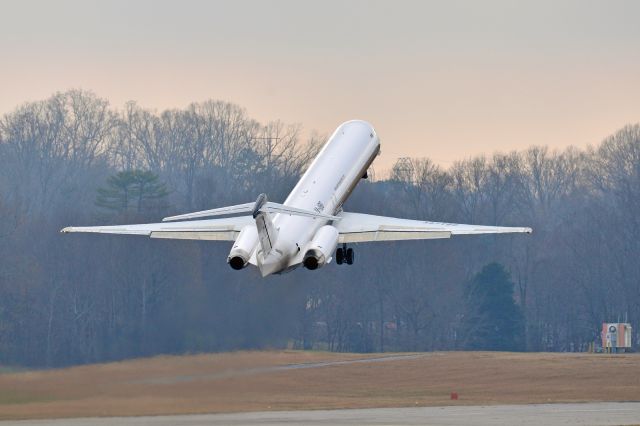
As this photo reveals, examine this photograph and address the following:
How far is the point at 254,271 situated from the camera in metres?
79.3

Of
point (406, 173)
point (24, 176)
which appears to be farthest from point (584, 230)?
point (24, 176)

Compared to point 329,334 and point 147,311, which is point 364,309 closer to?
point 329,334

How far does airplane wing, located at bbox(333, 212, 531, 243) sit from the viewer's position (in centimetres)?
8444

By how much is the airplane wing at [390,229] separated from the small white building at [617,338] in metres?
56.2

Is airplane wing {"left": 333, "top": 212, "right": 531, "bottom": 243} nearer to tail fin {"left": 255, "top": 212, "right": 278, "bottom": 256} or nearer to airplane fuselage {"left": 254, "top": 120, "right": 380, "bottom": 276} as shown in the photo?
airplane fuselage {"left": 254, "top": 120, "right": 380, "bottom": 276}

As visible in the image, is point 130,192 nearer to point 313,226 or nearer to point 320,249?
point 313,226

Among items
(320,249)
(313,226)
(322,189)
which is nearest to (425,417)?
(313,226)

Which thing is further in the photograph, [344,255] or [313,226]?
[344,255]

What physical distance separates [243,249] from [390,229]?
10.9m

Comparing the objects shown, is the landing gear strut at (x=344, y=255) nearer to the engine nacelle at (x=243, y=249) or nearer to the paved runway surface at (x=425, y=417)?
the paved runway surface at (x=425, y=417)

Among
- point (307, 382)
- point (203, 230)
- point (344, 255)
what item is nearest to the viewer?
point (203, 230)

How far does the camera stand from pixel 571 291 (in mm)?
161875

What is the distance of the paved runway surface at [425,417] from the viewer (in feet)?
258

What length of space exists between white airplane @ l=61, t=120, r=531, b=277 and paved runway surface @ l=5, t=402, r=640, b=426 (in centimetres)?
767
